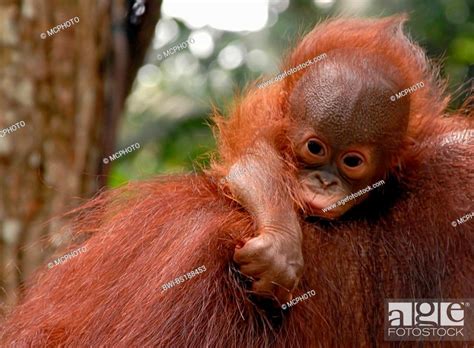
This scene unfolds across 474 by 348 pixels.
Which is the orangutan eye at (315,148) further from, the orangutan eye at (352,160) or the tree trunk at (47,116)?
the tree trunk at (47,116)

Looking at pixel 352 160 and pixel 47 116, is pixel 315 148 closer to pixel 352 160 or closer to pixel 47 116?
pixel 352 160

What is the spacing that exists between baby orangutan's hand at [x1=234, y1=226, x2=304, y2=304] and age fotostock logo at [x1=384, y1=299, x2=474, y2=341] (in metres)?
0.38

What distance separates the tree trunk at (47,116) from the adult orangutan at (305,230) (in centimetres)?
74

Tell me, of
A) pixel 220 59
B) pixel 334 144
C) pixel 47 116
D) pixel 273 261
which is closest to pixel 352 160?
pixel 334 144

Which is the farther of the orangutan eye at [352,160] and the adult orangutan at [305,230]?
the orangutan eye at [352,160]

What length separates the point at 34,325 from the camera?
272 cm

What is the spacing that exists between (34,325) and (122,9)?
1563 millimetres

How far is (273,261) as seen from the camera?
221 cm

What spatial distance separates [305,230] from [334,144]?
10.3 inches

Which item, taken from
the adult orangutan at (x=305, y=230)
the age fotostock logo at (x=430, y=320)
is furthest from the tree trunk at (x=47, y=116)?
the age fotostock logo at (x=430, y=320)

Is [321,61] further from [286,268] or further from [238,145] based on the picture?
[286,268]

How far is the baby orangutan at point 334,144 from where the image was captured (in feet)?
8.11

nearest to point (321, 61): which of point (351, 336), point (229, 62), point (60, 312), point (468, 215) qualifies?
point (468, 215)

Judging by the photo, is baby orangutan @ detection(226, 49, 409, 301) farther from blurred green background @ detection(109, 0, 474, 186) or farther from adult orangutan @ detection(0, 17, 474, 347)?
blurred green background @ detection(109, 0, 474, 186)
